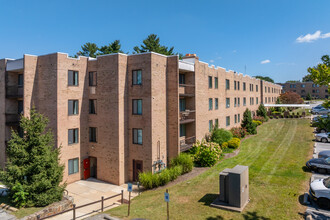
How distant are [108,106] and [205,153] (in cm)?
1017

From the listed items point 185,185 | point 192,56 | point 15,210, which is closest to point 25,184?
point 15,210

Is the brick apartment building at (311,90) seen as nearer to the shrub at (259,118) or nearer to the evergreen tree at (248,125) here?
the shrub at (259,118)

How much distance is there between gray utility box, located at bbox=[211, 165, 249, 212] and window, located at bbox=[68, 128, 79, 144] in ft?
48.7

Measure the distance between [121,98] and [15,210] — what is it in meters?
11.3

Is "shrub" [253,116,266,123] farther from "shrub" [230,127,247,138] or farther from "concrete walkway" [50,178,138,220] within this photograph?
"concrete walkway" [50,178,138,220]

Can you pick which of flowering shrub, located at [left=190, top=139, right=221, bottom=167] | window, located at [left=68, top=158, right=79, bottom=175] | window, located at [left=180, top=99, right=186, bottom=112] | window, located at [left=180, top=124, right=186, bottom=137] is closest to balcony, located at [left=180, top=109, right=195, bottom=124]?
window, located at [left=180, top=99, right=186, bottom=112]

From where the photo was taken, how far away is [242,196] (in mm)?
12812

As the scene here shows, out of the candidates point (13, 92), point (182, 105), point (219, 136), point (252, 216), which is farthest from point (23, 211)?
point (219, 136)

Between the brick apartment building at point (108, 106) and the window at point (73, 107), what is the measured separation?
0.31 ft

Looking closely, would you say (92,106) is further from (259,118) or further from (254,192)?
(259,118)

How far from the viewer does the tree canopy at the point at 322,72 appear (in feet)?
34.1

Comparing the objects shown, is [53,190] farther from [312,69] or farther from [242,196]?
[312,69]

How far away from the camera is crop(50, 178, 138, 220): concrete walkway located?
16188 mm

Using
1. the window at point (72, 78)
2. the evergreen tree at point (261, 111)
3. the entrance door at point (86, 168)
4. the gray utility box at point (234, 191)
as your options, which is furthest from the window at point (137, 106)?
the evergreen tree at point (261, 111)
